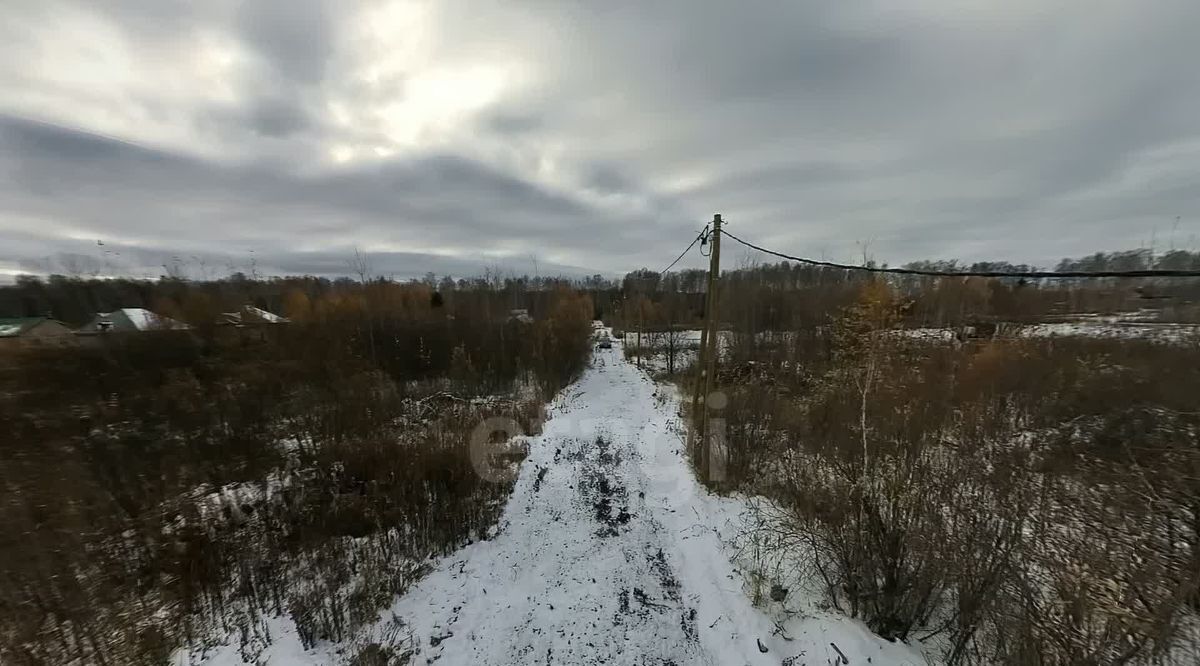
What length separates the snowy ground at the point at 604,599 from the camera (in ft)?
12.7

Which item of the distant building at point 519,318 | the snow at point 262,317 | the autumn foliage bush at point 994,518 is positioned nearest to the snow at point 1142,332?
the autumn foliage bush at point 994,518

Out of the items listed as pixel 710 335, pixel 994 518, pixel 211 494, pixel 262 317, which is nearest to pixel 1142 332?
pixel 710 335

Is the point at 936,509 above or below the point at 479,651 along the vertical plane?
above

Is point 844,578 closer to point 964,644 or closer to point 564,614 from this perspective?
point 964,644

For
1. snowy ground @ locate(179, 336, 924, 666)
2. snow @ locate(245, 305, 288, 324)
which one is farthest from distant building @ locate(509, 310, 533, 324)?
snowy ground @ locate(179, 336, 924, 666)

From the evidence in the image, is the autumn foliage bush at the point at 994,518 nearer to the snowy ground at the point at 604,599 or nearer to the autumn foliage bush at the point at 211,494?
the snowy ground at the point at 604,599

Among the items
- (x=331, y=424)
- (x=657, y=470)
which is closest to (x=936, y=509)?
(x=657, y=470)

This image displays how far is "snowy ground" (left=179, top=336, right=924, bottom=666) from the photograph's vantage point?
3861 millimetres

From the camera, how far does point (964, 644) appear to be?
3.25 m

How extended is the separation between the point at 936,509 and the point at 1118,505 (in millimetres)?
1151

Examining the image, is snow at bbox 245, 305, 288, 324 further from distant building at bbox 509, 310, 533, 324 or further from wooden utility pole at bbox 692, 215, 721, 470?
wooden utility pole at bbox 692, 215, 721, 470

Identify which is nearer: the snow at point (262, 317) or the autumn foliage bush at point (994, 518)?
the autumn foliage bush at point (994, 518)

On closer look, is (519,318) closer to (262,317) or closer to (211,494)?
(262,317)

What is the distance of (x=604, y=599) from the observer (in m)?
4.68
